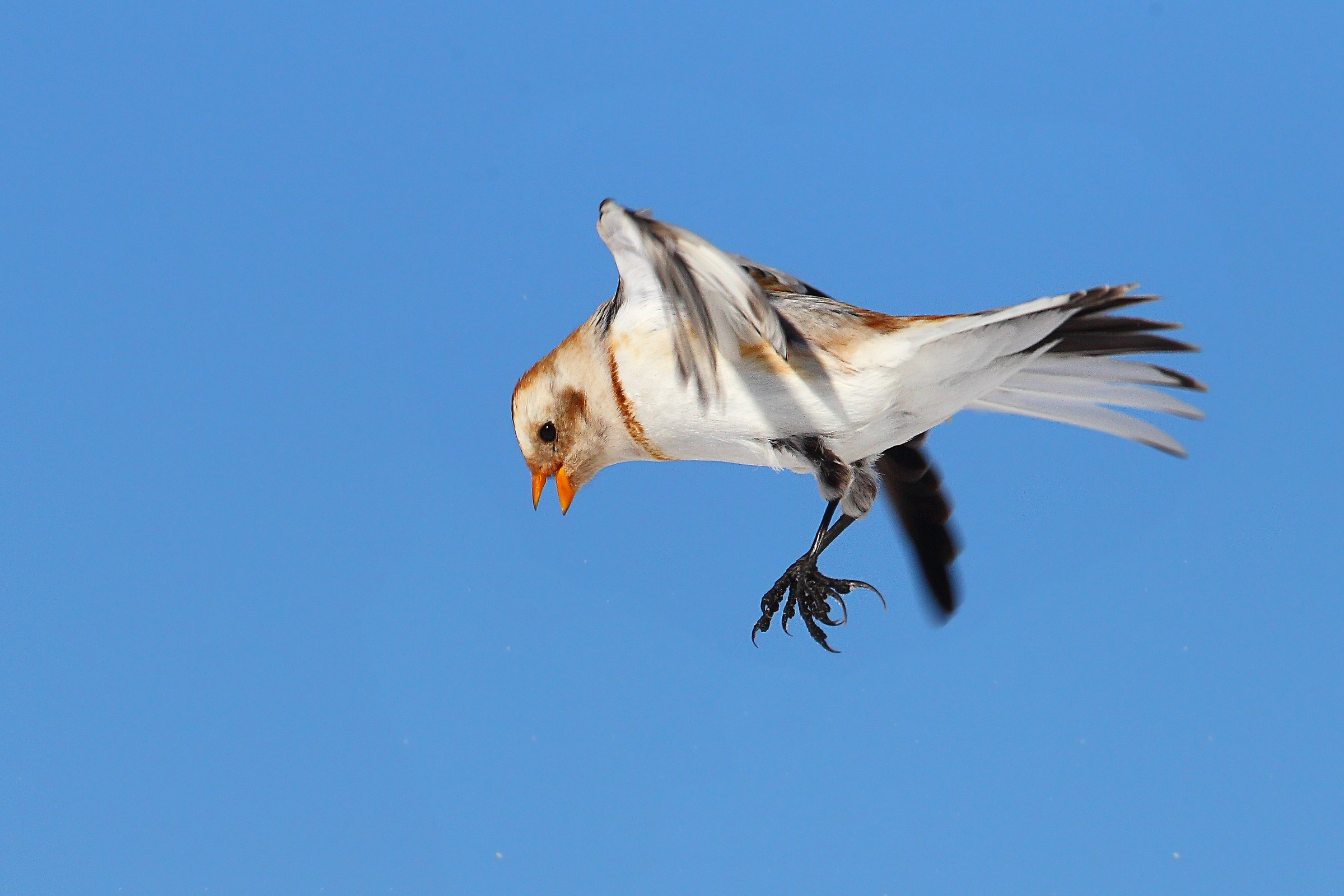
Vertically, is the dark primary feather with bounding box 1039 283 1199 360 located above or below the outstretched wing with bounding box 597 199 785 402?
below

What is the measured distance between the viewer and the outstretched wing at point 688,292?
6.97 feet

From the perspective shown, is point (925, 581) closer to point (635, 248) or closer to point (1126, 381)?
point (1126, 381)

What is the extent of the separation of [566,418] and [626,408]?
0.21 m

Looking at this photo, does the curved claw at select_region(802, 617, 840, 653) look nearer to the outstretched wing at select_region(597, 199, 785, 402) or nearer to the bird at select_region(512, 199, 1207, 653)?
the bird at select_region(512, 199, 1207, 653)

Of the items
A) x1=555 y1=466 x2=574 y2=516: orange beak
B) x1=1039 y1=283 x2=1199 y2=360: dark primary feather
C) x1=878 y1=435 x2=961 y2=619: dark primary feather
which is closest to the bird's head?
x1=555 y1=466 x2=574 y2=516: orange beak

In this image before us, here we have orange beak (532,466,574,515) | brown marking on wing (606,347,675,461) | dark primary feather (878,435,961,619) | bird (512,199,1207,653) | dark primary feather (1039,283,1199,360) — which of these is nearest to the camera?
bird (512,199,1207,653)

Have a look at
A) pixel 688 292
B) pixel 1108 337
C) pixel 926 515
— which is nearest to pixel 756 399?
pixel 688 292

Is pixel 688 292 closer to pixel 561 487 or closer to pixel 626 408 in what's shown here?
pixel 626 408

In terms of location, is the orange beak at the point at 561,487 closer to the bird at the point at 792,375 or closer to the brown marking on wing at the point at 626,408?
the bird at the point at 792,375

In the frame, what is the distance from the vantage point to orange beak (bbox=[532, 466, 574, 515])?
2.92 meters

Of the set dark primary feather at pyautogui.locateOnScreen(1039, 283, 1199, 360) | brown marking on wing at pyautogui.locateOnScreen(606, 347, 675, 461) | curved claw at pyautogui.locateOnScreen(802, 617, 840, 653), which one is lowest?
curved claw at pyautogui.locateOnScreen(802, 617, 840, 653)

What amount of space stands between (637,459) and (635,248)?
65 cm

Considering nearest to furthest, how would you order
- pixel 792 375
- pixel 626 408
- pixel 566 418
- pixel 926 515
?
pixel 792 375 → pixel 626 408 → pixel 566 418 → pixel 926 515

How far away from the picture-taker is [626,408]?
269 cm
